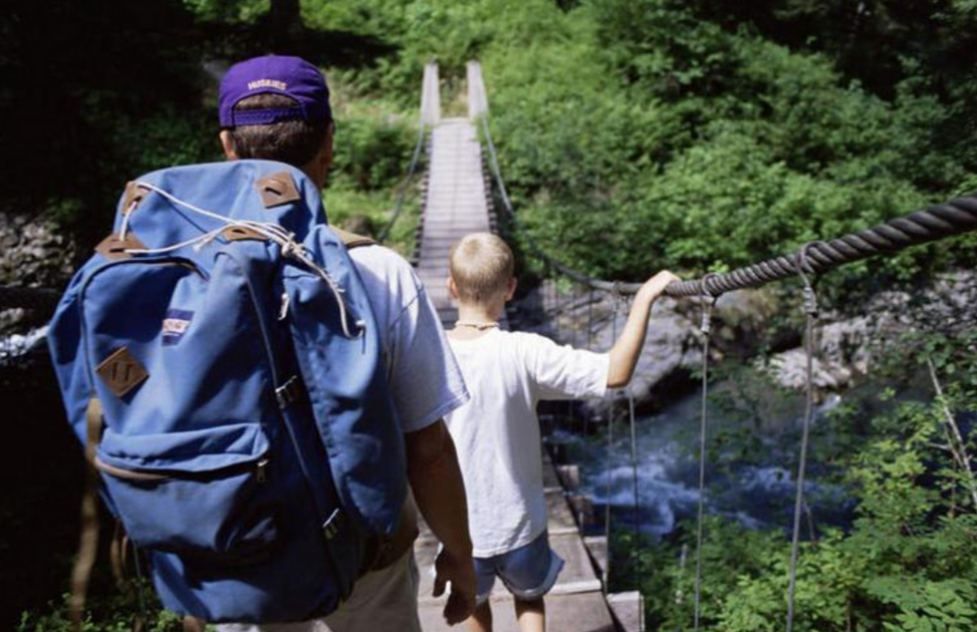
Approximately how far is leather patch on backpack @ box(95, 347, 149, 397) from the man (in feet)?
0.85

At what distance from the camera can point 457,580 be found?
3.34 feet

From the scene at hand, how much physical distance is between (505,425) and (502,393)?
0.07 meters

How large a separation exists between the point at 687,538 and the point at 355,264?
8.75ft

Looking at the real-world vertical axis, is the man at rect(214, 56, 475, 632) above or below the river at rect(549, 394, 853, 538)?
above

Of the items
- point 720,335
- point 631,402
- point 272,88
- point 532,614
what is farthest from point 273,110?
point 720,335

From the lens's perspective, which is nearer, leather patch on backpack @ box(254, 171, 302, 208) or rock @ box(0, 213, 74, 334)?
leather patch on backpack @ box(254, 171, 302, 208)

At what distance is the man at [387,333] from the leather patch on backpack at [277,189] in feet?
0.23

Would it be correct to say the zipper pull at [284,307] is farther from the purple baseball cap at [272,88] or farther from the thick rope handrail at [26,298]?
the thick rope handrail at [26,298]

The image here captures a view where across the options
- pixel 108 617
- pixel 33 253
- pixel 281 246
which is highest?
pixel 281 246

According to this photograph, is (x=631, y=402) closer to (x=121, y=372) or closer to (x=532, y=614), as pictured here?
(x=532, y=614)

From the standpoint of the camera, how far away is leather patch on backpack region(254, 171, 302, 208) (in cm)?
80

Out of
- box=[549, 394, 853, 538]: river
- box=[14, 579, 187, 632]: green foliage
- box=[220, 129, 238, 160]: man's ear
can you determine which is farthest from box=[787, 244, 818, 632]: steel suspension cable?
box=[549, 394, 853, 538]: river

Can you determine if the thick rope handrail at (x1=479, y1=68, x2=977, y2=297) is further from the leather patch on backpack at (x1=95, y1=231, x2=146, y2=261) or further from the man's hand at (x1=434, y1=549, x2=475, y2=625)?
the leather patch on backpack at (x1=95, y1=231, x2=146, y2=261)

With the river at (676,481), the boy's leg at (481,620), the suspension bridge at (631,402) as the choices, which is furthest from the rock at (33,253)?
the boy's leg at (481,620)
